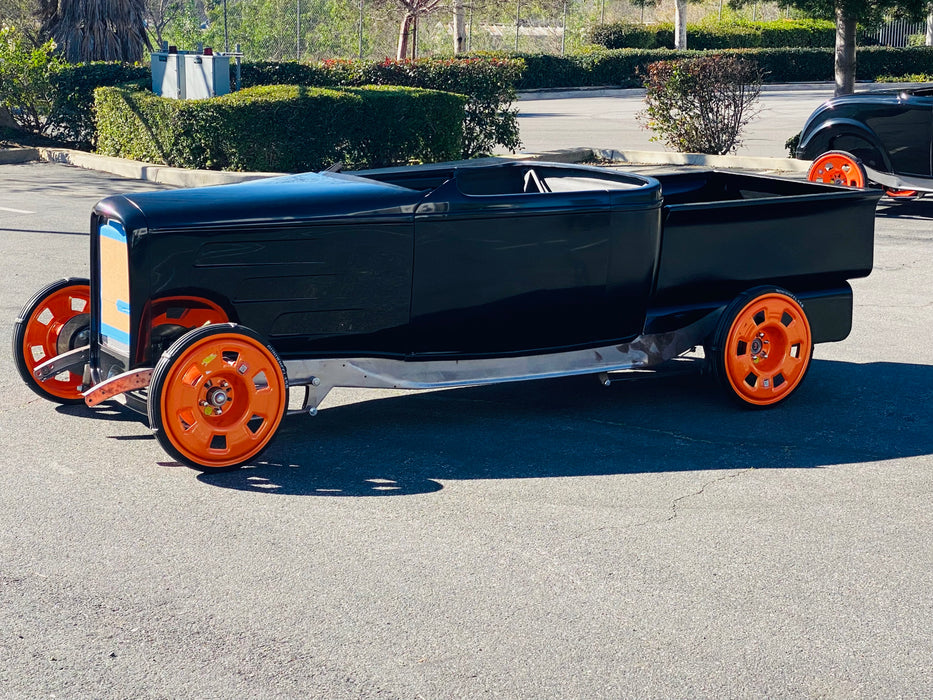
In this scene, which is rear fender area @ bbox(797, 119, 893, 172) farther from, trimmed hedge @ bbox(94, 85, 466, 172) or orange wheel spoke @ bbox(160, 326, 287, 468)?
orange wheel spoke @ bbox(160, 326, 287, 468)

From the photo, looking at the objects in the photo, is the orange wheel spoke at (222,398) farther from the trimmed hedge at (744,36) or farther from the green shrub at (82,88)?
the trimmed hedge at (744,36)

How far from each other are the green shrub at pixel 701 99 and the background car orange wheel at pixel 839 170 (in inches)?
174

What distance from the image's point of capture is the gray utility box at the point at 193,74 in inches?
694

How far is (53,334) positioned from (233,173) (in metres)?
9.86

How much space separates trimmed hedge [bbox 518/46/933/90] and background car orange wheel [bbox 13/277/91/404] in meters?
34.8

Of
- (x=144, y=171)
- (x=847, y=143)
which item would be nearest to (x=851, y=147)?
(x=847, y=143)

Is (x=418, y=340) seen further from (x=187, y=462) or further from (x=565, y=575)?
(x=565, y=575)

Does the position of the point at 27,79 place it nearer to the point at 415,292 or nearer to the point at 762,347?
the point at 415,292

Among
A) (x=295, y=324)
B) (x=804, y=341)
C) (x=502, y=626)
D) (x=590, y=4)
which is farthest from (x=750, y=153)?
(x=590, y=4)

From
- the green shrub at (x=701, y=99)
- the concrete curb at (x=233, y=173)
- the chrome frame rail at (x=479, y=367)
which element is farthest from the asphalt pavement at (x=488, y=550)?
the green shrub at (x=701, y=99)

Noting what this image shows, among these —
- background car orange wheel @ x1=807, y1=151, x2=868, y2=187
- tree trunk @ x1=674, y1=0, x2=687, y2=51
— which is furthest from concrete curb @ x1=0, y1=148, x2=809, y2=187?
tree trunk @ x1=674, y1=0, x2=687, y2=51

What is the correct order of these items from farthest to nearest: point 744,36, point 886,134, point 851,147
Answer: point 744,36, point 851,147, point 886,134

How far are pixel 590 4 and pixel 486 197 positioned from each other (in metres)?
73.0

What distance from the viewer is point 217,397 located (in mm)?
5270
